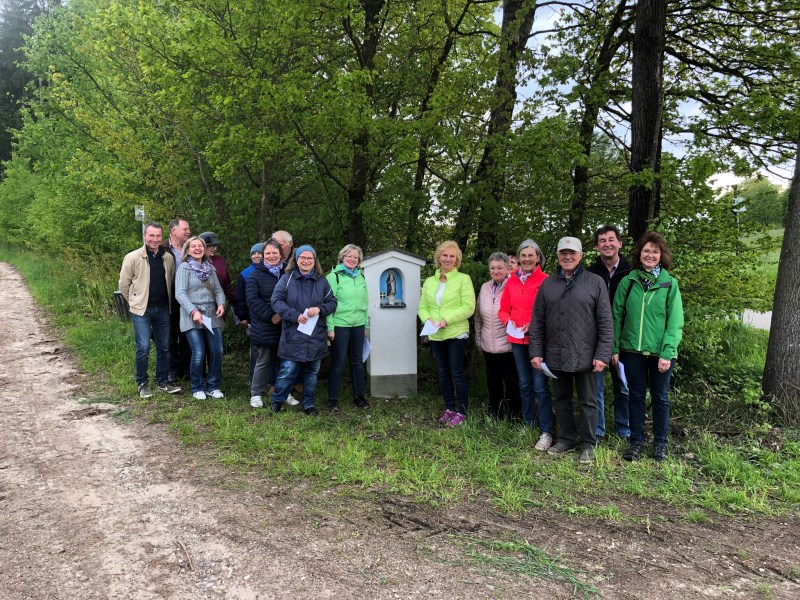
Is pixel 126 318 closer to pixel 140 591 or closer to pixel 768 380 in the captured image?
pixel 140 591

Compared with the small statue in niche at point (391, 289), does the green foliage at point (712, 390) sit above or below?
below

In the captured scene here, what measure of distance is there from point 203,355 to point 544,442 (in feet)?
12.4

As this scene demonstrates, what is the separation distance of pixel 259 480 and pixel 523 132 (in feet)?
15.2

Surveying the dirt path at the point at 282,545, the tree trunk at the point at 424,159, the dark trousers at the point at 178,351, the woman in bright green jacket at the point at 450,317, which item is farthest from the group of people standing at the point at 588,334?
the dark trousers at the point at 178,351

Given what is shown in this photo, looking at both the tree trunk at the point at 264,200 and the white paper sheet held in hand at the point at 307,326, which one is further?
the tree trunk at the point at 264,200

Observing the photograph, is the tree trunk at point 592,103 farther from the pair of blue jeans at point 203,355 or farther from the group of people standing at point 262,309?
the pair of blue jeans at point 203,355

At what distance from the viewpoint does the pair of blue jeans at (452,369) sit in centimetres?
562

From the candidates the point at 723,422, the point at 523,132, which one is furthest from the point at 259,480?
the point at 523,132

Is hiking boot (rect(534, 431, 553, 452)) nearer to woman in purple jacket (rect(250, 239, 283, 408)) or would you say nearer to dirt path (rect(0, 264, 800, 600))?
dirt path (rect(0, 264, 800, 600))

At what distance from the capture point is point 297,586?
2771mm

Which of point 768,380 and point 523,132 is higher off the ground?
point 523,132

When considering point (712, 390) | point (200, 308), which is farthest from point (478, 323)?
point (200, 308)

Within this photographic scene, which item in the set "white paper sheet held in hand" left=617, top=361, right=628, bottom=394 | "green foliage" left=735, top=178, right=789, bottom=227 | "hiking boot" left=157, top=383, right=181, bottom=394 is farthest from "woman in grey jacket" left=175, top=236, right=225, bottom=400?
"green foliage" left=735, top=178, right=789, bottom=227

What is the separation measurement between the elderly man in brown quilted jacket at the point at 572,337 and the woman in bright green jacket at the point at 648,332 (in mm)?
239
